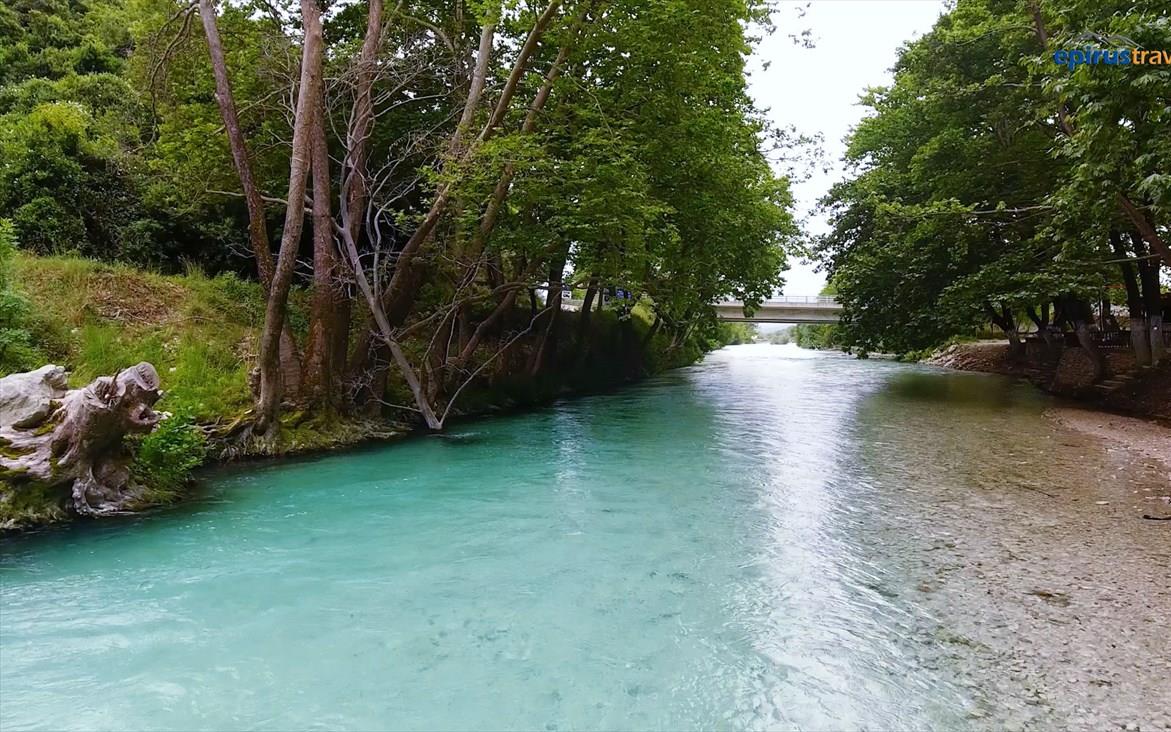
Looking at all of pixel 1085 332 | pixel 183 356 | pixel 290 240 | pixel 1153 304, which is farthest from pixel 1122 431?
pixel 183 356

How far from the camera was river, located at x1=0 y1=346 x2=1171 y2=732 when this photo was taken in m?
3.62

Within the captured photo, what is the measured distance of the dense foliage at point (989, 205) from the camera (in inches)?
494

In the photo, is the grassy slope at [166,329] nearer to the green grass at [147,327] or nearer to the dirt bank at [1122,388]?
the green grass at [147,327]

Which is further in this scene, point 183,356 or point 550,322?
point 550,322

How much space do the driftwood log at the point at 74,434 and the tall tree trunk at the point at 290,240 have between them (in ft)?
8.99

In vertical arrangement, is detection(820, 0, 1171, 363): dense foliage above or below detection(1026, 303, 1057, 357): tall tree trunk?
above

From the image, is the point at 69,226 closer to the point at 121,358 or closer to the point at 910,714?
the point at 121,358

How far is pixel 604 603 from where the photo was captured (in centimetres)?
493

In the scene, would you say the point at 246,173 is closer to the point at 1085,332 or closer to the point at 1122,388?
the point at 1122,388

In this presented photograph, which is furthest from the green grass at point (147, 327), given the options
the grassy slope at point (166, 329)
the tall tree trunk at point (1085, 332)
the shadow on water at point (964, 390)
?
the tall tree trunk at point (1085, 332)

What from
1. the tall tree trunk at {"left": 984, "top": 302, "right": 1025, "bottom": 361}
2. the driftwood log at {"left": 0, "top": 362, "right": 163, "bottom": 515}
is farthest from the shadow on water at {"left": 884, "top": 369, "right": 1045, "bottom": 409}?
the driftwood log at {"left": 0, "top": 362, "right": 163, "bottom": 515}

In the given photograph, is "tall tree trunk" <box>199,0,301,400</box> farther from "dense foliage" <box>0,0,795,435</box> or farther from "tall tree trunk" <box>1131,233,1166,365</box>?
"tall tree trunk" <box>1131,233,1166,365</box>

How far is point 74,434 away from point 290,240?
4.74 m

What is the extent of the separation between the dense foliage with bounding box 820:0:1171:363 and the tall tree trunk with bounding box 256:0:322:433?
11.7 meters
